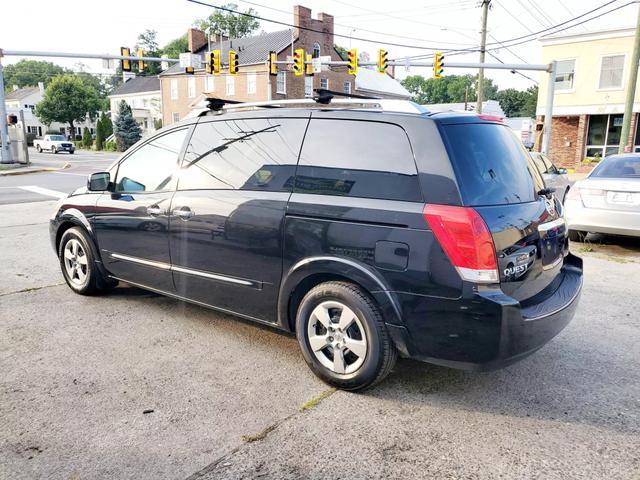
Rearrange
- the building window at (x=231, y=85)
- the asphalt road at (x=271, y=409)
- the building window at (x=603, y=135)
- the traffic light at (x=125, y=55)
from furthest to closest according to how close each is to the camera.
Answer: the building window at (x=231, y=85), the building window at (x=603, y=135), the traffic light at (x=125, y=55), the asphalt road at (x=271, y=409)

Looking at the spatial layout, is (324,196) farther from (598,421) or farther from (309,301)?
(598,421)

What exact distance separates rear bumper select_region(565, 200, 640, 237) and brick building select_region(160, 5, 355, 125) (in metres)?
36.9

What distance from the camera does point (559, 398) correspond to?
10.9 feet

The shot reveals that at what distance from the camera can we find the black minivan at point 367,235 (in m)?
2.94

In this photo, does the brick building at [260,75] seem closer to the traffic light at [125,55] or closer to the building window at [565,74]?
the traffic light at [125,55]

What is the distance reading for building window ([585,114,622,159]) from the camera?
28766 mm

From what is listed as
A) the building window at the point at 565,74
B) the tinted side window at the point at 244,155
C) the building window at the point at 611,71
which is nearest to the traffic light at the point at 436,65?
the building window at the point at 565,74

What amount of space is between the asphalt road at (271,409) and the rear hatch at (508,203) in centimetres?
78

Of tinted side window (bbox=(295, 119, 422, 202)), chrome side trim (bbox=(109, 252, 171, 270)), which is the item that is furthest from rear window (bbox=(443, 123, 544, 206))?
chrome side trim (bbox=(109, 252, 171, 270))

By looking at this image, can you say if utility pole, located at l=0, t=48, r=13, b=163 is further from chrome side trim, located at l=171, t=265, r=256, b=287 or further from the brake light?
the brake light

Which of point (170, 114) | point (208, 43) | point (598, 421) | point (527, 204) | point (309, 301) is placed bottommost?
point (598, 421)

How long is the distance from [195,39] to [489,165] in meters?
53.1

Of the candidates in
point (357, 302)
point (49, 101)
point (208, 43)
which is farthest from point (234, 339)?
point (49, 101)

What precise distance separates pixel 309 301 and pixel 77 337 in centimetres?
211
